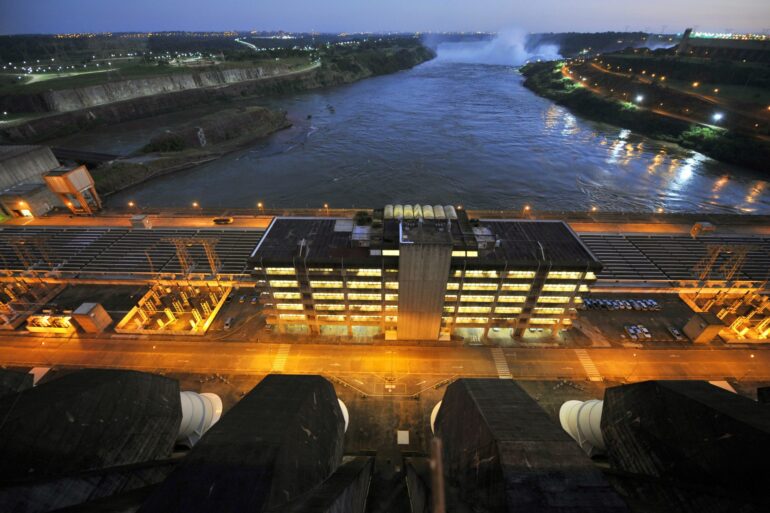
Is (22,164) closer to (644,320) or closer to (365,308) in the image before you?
(365,308)

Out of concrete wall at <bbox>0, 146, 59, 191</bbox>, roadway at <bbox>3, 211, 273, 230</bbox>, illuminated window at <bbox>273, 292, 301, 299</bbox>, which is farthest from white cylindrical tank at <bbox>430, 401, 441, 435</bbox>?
concrete wall at <bbox>0, 146, 59, 191</bbox>

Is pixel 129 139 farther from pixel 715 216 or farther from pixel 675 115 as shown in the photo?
pixel 675 115

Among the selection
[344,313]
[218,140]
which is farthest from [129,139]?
Result: [344,313]

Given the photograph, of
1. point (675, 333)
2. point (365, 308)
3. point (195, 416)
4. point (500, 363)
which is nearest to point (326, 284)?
point (365, 308)

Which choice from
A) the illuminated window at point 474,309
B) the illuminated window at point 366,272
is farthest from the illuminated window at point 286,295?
the illuminated window at point 474,309

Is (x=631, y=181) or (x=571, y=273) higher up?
(x=571, y=273)
